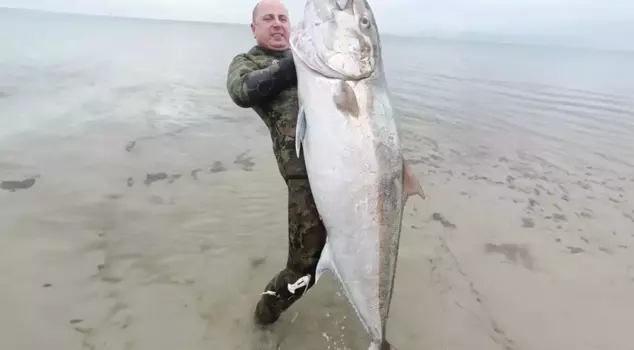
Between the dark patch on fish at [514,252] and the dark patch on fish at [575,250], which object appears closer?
the dark patch on fish at [514,252]

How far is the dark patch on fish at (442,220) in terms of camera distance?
619 cm

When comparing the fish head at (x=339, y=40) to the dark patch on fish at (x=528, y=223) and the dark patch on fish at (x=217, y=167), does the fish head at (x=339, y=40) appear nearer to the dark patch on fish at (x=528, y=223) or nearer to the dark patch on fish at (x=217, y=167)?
the dark patch on fish at (x=528, y=223)

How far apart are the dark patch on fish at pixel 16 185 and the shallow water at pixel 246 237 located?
0.04 m

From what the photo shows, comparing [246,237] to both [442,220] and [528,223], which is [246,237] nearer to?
[442,220]

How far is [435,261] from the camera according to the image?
5316 millimetres

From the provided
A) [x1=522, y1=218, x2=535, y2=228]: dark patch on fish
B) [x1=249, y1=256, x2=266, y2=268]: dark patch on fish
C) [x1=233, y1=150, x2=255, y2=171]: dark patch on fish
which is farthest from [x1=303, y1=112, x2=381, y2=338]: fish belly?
[x1=233, y1=150, x2=255, y2=171]: dark patch on fish

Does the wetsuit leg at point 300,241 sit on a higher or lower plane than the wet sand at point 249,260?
higher

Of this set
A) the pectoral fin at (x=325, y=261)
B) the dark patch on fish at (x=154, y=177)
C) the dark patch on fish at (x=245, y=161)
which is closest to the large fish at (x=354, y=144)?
the pectoral fin at (x=325, y=261)

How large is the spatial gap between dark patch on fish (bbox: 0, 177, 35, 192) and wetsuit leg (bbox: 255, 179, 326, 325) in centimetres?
485

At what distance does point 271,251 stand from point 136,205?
7.20 feet

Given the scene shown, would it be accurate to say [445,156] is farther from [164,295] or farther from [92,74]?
[92,74]

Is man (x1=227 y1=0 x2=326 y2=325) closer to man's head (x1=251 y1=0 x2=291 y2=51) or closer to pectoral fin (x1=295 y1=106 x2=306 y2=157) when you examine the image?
man's head (x1=251 y1=0 x2=291 y2=51)

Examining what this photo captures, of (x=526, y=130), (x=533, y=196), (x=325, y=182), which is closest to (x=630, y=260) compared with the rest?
(x=533, y=196)

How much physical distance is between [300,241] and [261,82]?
1190mm
